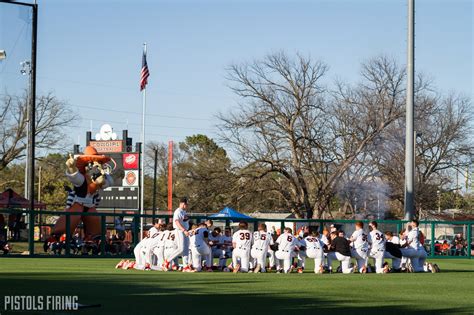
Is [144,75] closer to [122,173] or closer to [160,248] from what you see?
[122,173]

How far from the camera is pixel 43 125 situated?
236 feet

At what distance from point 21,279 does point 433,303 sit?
893cm

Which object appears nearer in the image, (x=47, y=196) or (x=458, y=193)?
(x=458, y=193)

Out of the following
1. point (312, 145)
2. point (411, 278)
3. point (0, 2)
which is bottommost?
point (411, 278)

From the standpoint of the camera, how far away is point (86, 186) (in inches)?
1431

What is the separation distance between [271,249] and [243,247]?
155 centimetres

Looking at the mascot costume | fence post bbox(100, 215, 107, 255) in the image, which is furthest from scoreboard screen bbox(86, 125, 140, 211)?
fence post bbox(100, 215, 107, 255)

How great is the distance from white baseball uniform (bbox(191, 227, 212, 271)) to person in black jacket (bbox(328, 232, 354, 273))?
3.40 m

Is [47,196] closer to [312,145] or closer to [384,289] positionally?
[312,145]

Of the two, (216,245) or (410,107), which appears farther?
(410,107)

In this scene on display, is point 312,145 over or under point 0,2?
under

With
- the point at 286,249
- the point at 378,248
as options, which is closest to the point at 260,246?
the point at 286,249

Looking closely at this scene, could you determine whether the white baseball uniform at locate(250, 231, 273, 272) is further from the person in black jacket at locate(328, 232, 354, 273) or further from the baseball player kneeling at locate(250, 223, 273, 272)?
the person in black jacket at locate(328, 232, 354, 273)

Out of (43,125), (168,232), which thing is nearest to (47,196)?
(43,125)
